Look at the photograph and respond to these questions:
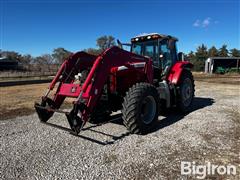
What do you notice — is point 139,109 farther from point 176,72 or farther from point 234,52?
point 234,52

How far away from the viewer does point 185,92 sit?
29.2 ft

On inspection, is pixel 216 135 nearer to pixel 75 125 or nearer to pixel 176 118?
pixel 176 118

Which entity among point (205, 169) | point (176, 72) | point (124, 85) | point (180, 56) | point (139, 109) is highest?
point (180, 56)

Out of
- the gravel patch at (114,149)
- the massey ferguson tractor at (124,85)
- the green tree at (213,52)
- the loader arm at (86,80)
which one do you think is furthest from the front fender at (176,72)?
the green tree at (213,52)

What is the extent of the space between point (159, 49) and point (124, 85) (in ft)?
7.30

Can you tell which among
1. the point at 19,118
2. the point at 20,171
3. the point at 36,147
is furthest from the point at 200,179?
the point at 19,118

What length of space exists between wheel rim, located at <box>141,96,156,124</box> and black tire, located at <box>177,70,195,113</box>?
1.98 m

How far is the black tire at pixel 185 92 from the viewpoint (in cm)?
838

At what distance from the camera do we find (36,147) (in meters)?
5.37

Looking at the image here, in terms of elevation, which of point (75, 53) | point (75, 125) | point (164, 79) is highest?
point (75, 53)

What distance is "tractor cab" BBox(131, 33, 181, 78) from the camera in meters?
8.24

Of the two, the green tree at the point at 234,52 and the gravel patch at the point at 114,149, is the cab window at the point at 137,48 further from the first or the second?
the green tree at the point at 234,52

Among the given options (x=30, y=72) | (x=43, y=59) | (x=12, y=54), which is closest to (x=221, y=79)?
(x=30, y=72)

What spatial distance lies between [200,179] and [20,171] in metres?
2.96
